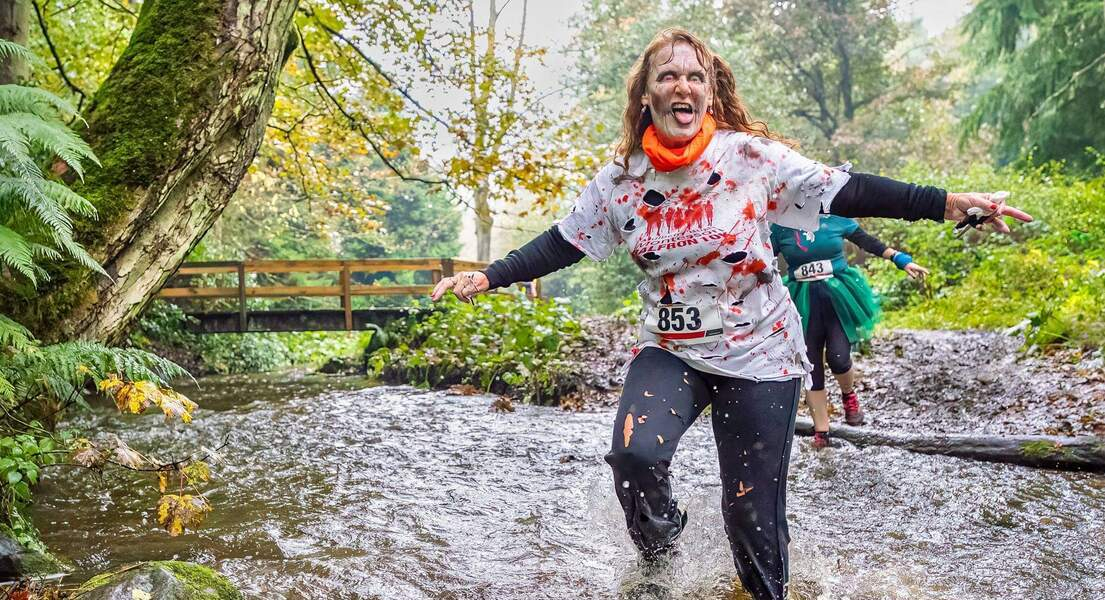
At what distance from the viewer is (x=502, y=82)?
340 inches

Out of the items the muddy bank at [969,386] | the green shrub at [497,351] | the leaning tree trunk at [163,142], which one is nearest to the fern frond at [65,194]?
the leaning tree trunk at [163,142]

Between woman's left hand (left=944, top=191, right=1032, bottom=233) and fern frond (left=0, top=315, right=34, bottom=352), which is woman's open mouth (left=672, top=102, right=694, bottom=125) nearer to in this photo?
woman's left hand (left=944, top=191, right=1032, bottom=233)

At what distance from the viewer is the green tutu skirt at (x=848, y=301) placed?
204 inches

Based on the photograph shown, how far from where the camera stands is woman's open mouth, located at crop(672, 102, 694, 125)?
2.63m

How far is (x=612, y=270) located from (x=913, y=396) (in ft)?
65.1

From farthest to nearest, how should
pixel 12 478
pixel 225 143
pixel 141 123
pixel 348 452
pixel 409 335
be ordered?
1. pixel 409 335
2. pixel 348 452
3. pixel 225 143
4. pixel 141 123
5. pixel 12 478

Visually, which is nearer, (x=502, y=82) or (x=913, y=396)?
(x=913, y=396)

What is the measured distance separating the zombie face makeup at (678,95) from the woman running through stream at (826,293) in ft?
8.53

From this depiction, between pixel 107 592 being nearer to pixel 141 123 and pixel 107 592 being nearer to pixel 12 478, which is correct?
pixel 12 478

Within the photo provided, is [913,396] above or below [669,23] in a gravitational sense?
below

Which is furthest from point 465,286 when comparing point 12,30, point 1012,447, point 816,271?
point 1012,447

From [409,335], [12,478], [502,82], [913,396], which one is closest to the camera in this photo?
[12,478]

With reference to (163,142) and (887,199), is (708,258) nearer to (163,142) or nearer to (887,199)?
(887,199)

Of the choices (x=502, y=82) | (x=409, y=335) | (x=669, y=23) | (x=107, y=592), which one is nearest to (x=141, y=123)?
(x=107, y=592)
